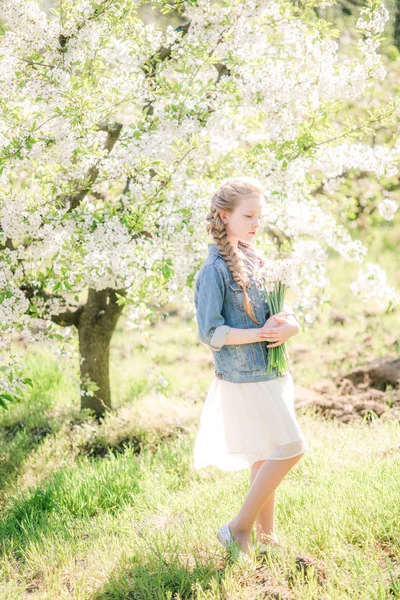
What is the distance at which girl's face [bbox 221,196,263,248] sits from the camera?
3.09 m

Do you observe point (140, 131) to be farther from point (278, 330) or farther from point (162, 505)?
point (162, 505)

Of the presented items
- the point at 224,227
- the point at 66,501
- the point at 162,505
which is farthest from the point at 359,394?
the point at 224,227

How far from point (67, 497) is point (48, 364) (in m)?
2.79

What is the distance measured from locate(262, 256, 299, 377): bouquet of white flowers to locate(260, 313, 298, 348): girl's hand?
5 cm

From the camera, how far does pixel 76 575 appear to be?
333 cm

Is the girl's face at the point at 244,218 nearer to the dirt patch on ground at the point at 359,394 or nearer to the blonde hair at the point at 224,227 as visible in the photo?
the blonde hair at the point at 224,227

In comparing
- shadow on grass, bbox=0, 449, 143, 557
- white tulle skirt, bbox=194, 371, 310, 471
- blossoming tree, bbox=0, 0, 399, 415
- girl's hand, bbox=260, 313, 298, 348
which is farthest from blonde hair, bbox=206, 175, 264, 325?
shadow on grass, bbox=0, 449, 143, 557

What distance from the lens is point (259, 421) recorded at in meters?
3.04

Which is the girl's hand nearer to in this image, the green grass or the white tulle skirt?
the white tulle skirt

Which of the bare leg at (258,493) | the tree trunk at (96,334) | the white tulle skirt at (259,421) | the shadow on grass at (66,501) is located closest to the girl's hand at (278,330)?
the white tulle skirt at (259,421)

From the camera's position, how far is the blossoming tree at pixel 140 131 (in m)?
4.05

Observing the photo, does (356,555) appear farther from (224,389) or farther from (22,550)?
(22,550)

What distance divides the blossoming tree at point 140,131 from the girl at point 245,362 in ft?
3.28

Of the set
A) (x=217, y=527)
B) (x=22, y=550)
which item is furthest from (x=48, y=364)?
(x=217, y=527)
